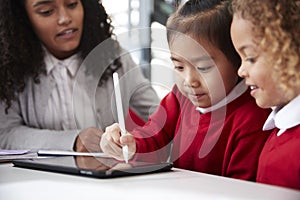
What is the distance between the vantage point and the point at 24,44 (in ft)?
3.79

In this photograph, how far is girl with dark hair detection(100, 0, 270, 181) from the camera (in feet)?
2.98

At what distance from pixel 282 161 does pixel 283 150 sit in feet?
0.07

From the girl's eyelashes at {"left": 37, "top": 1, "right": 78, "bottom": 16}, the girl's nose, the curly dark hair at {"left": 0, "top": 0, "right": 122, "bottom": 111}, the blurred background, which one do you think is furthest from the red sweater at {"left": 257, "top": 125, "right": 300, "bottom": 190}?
the girl's eyelashes at {"left": 37, "top": 1, "right": 78, "bottom": 16}

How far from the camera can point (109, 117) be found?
1101 millimetres

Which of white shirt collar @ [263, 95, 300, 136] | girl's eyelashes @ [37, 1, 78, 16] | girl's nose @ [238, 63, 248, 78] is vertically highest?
girl's eyelashes @ [37, 1, 78, 16]

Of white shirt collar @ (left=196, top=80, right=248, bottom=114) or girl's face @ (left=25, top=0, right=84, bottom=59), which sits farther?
girl's face @ (left=25, top=0, right=84, bottom=59)

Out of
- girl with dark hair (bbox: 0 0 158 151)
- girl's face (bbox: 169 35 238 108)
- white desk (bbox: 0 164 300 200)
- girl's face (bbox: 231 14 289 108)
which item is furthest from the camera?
girl with dark hair (bbox: 0 0 158 151)

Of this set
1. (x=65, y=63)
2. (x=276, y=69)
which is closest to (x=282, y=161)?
(x=276, y=69)

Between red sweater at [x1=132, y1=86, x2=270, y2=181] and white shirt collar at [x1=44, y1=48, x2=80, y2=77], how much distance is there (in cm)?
21

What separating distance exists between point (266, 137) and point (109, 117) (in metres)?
0.35

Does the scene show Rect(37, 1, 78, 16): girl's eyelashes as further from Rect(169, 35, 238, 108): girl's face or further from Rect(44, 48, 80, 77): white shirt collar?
Rect(169, 35, 238, 108): girl's face

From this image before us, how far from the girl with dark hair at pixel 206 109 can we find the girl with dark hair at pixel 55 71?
126 mm

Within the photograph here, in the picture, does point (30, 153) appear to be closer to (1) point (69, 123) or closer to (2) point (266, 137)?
(1) point (69, 123)

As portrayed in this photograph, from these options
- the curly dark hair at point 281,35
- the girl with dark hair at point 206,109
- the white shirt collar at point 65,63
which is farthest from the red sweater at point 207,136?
the white shirt collar at point 65,63
